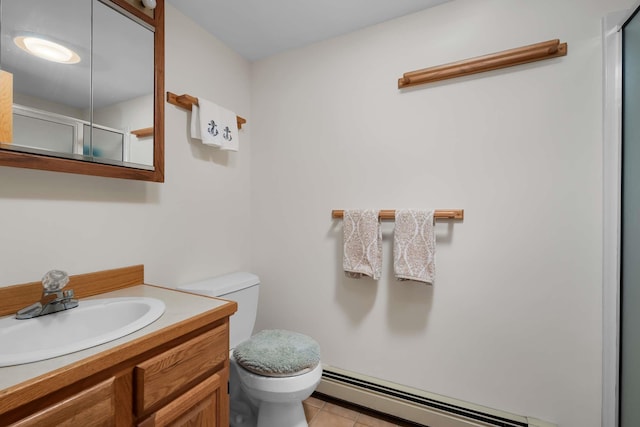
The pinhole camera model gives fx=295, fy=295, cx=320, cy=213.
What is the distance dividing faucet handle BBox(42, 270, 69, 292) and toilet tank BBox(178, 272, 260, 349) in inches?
22.6

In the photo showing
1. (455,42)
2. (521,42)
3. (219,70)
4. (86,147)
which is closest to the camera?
(86,147)

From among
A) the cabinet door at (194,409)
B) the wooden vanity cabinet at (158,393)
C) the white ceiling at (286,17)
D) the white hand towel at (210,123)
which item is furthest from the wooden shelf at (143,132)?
the cabinet door at (194,409)

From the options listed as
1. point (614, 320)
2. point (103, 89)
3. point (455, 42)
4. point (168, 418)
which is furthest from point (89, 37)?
point (614, 320)

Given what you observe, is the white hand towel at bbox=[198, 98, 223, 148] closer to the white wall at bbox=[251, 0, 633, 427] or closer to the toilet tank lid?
the white wall at bbox=[251, 0, 633, 427]

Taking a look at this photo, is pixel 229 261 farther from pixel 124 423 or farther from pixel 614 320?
pixel 614 320

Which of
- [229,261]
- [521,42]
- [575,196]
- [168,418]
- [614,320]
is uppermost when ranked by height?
[521,42]

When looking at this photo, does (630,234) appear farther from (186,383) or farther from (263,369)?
(186,383)

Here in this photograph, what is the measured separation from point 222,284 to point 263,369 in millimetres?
511

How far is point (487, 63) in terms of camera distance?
1.41 metres

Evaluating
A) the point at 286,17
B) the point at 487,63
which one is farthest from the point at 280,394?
the point at 286,17

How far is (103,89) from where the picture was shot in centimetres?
119

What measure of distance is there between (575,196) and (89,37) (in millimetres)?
2119

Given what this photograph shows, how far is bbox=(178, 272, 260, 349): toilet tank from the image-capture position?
1510 mm

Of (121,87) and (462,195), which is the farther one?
(462,195)
